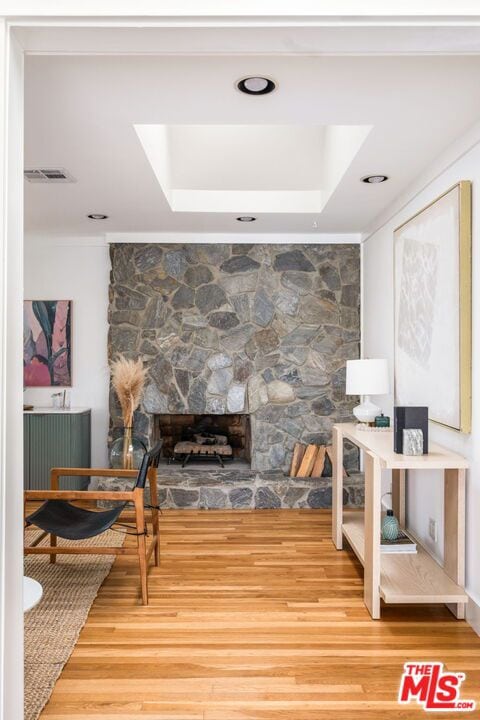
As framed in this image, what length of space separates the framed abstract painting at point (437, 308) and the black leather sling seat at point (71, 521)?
1829 mm

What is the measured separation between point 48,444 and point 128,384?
877mm

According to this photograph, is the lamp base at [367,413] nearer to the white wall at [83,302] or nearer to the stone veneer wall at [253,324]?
the stone veneer wall at [253,324]

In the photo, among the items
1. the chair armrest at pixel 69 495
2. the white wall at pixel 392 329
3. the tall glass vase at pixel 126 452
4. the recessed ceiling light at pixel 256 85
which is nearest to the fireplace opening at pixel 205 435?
the tall glass vase at pixel 126 452

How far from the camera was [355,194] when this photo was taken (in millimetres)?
3781

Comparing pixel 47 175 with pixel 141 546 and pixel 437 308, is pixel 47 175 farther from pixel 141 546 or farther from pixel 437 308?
pixel 437 308

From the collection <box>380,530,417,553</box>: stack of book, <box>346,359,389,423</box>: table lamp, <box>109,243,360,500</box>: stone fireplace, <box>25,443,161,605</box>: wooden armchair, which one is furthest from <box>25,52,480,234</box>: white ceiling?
<box>380,530,417,553</box>: stack of book

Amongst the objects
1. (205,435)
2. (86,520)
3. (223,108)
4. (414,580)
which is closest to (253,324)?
(205,435)

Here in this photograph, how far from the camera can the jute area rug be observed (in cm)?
216

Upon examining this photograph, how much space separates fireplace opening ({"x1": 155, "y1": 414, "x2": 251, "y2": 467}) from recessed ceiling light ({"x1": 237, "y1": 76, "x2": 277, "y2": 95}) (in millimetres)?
3476

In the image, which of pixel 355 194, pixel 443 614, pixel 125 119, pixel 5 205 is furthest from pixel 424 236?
pixel 5 205

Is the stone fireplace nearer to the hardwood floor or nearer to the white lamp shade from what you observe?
the white lamp shade

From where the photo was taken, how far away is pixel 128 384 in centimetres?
480
